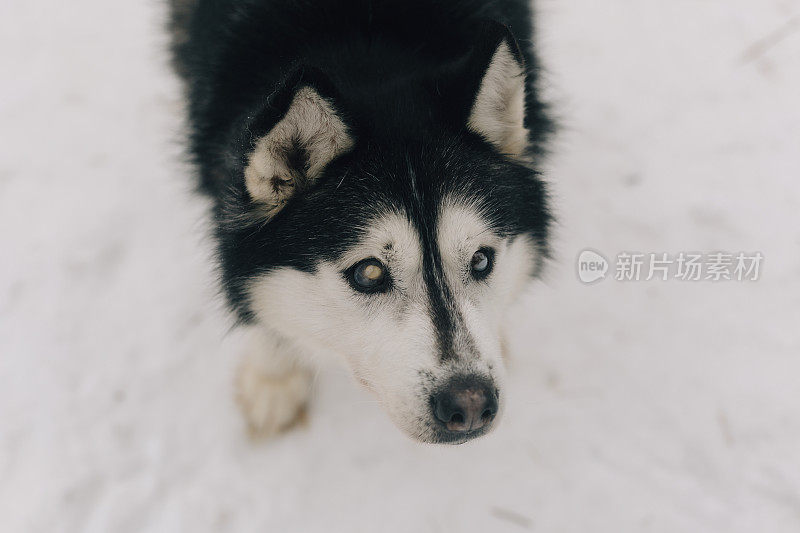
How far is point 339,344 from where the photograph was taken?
2201 mm

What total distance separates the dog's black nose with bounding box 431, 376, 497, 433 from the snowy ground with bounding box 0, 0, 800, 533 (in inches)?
39.1

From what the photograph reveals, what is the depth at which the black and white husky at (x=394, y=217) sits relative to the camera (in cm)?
193

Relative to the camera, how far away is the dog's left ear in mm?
1884

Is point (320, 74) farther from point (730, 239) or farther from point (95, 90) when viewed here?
point (95, 90)

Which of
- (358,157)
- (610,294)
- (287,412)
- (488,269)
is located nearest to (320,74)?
(358,157)

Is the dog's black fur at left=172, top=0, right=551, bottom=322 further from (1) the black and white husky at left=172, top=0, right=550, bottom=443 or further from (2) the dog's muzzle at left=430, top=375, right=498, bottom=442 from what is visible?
(2) the dog's muzzle at left=430, top=375, right=498, bottom=442

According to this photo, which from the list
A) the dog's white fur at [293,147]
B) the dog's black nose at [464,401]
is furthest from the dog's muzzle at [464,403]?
the dog's white fur at [293,147]

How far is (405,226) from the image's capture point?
6.41 feet

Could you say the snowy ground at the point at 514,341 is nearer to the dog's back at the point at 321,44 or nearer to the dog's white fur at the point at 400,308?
the dog's back at the point at 321,44

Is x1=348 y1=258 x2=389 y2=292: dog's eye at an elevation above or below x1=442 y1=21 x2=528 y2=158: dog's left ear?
below
